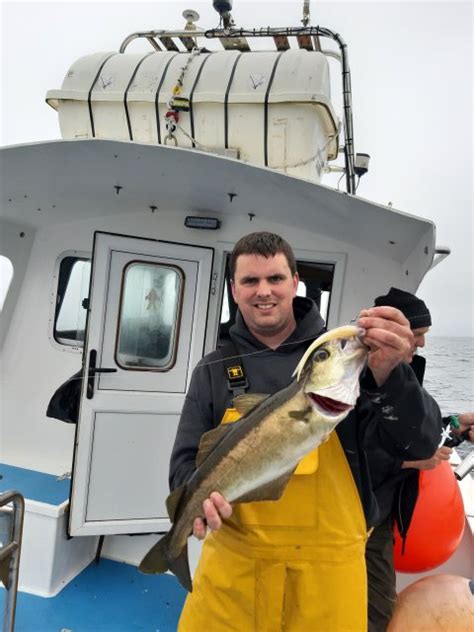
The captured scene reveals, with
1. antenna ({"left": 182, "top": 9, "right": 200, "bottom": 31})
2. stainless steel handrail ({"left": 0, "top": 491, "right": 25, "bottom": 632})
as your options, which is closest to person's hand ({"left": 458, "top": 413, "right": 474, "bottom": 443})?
stainless steel handrail ({"left": 0, "top": 491, "right": 25, "bottom": 632})

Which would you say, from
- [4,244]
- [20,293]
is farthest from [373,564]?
[4,244]

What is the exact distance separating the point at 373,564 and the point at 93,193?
170 inches

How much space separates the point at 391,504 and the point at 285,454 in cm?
156

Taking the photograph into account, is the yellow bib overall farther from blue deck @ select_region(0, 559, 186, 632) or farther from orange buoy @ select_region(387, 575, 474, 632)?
blue deck @ select_region(0, 559, 186, 632)

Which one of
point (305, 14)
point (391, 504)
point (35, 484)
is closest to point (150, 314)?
point (35, 484)

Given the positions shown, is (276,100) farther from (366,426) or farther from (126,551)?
(126,551)

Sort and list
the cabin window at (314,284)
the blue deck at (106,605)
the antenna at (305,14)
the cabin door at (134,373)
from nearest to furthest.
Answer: the blue deck at (106,605)
the cabin door at (134,373)
the cabin window at (314,284)
the antenna at (305,14)

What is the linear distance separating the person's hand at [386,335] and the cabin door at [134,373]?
3.26m

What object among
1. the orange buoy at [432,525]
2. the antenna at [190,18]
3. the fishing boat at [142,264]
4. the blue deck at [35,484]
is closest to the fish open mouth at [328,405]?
the orange buoy at [432,525]

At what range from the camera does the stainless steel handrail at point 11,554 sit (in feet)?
8.41

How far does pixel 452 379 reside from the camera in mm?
19203

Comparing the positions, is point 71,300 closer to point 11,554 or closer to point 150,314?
point 150,314

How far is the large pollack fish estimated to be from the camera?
1682 mm

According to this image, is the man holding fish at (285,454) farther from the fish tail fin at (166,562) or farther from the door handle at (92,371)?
the door handle at (92,371)
